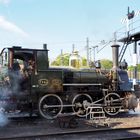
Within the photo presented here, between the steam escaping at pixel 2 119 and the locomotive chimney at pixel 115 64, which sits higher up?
the locomotive chimney at pixel 115 64

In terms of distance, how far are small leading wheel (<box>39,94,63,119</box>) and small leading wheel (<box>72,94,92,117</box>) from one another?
0.65 m

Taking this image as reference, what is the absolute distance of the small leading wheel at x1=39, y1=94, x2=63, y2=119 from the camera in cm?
1269

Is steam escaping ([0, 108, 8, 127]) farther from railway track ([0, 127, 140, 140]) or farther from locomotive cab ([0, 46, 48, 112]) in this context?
railway track ([0, 127, 140, 140])

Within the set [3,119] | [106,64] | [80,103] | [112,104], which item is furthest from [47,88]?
[106,64]

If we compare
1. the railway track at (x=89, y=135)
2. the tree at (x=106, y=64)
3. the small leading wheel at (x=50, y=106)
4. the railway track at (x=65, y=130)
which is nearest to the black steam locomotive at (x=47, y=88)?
the small leading wheel at (x=50, y=106)

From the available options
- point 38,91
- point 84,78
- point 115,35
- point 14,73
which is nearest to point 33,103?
point 38,91

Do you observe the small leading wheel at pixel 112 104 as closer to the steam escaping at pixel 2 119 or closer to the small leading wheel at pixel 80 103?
the small leading wheel at pixel 80 103

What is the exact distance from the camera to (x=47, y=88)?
12.8 meters

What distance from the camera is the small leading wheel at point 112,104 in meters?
14.1

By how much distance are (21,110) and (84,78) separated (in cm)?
291

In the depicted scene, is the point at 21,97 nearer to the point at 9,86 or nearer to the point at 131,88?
the point at 9,86

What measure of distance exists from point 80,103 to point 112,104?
1419 mm

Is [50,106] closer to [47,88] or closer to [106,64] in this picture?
[47,88]

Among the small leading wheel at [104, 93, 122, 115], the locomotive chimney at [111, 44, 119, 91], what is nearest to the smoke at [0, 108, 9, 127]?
the small leading wheel at [104, 93, 122, 115]
